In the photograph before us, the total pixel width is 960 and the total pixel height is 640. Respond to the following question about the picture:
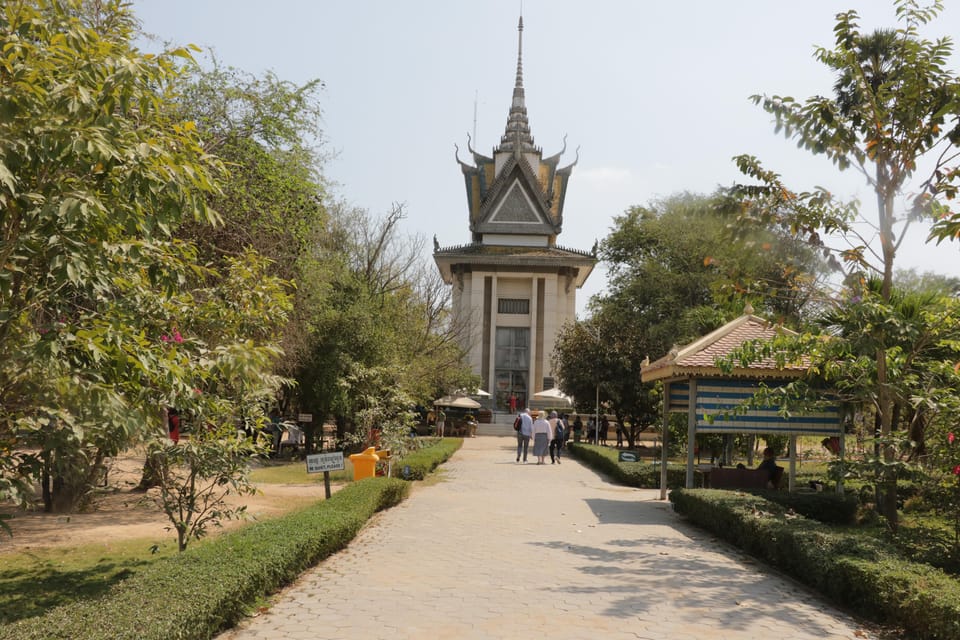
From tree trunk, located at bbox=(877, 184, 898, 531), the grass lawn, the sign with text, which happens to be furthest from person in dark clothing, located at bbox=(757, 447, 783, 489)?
the grass lawn

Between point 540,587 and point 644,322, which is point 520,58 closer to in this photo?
point 644,322

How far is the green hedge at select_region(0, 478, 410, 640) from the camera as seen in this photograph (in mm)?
5004

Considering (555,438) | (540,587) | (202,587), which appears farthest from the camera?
(555,438)

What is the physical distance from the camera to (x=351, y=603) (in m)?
7.35

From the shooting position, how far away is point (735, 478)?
1619 cm

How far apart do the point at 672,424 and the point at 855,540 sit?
56.4 feet

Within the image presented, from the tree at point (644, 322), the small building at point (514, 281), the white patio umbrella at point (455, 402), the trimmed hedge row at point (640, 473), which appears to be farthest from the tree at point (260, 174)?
the small building at point (514, 281)

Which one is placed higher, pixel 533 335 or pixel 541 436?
pixel 533 335

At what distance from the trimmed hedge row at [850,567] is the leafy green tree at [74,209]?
5.84m

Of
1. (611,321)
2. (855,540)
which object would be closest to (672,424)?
(611,321)

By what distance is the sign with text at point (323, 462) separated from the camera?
38.9 ft

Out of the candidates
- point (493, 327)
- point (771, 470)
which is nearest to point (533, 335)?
point (493, 327)

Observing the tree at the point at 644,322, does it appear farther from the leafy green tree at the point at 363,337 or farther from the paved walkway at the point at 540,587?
the paved walkway at the point at 540,587

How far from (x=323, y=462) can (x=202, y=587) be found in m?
5.68
